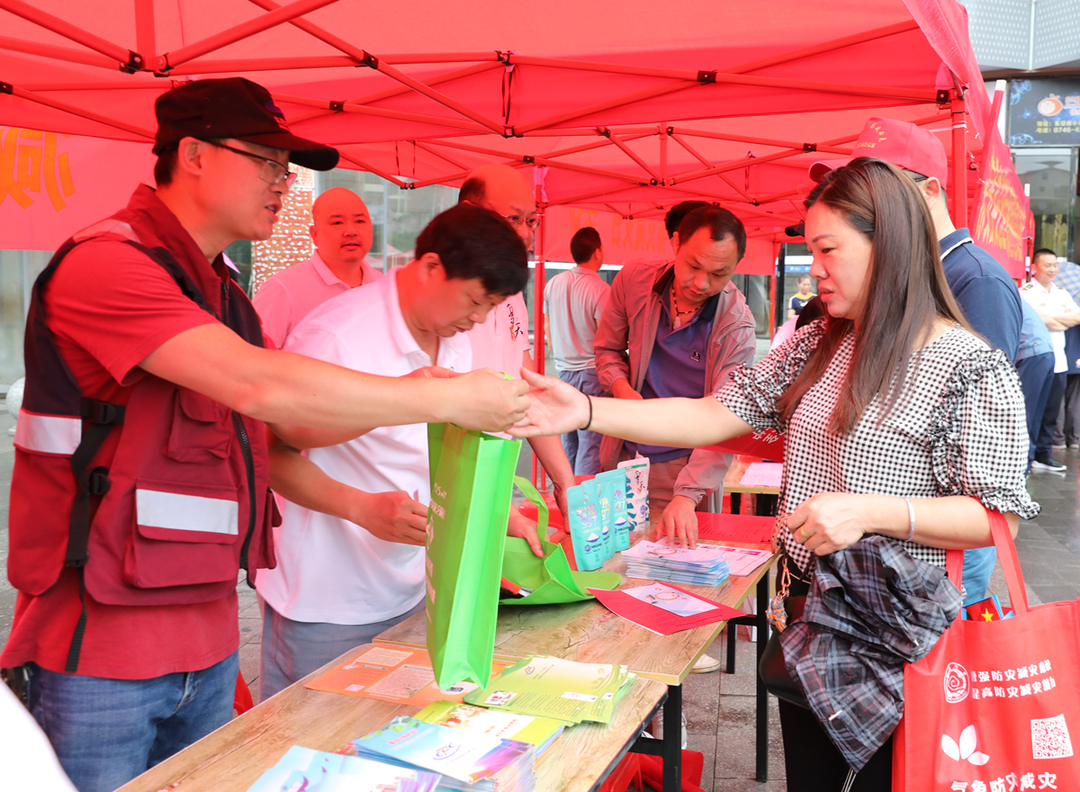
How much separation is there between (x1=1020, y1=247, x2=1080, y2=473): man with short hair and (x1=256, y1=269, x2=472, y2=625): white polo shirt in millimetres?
8750

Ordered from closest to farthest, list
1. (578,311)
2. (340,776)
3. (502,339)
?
(340,776), (502,339), (578,311)

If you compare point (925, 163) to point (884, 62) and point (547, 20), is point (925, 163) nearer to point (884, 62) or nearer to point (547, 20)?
point (884, 62)

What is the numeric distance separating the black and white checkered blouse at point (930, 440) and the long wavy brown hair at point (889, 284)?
28 mm

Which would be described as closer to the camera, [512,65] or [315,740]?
[315,740]

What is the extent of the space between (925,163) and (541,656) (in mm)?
1427

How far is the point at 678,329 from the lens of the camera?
11.1 ft

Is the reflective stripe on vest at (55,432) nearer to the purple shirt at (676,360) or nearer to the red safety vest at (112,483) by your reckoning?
the red safety vest at (112,483)

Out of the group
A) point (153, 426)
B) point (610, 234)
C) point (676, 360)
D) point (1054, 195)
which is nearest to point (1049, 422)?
point (610, 234)

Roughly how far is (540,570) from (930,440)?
85cm

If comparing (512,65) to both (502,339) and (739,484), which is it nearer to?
(502,339)

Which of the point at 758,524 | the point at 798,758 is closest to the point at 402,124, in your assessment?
the point at 758,524

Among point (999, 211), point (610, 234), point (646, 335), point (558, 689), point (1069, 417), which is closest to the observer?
point (558, 689)

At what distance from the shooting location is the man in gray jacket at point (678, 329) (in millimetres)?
3236

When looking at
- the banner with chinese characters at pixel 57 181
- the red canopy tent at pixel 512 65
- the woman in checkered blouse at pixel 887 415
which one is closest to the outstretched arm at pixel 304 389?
the woman in checkered blouse at pixel 887 415
